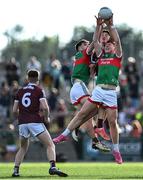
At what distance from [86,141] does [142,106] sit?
9.83 feet

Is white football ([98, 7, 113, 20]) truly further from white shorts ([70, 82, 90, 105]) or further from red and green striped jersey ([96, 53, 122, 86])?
white shorts ([70, 82, 90, 105])

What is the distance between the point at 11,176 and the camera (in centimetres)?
1677

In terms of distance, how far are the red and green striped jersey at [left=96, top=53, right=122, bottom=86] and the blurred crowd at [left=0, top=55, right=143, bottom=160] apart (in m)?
13.2

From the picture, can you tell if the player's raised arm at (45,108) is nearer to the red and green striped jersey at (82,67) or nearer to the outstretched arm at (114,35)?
the outstretched arm at (114,35)

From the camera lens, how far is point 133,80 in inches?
1282

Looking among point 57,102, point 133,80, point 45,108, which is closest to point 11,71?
point 57,102

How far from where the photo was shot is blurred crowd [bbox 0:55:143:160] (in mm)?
31391

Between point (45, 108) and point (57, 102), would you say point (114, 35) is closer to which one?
point (45, 108)

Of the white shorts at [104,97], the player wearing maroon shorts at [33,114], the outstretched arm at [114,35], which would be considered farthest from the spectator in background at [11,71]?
the player wearing maroon shorts at [33,114]

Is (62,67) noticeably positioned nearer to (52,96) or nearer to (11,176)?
(52,96)

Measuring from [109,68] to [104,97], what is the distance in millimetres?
657

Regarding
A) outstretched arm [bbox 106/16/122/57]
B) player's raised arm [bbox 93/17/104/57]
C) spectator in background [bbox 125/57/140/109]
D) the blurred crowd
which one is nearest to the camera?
outstretched arm [bbox 106/16/122/57]

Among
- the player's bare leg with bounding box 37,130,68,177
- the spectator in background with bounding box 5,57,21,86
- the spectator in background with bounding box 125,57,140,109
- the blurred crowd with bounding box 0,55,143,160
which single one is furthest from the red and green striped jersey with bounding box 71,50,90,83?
the spectator in background with bounding box 5,57,21,86

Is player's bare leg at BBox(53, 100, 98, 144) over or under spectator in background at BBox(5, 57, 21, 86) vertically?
under
